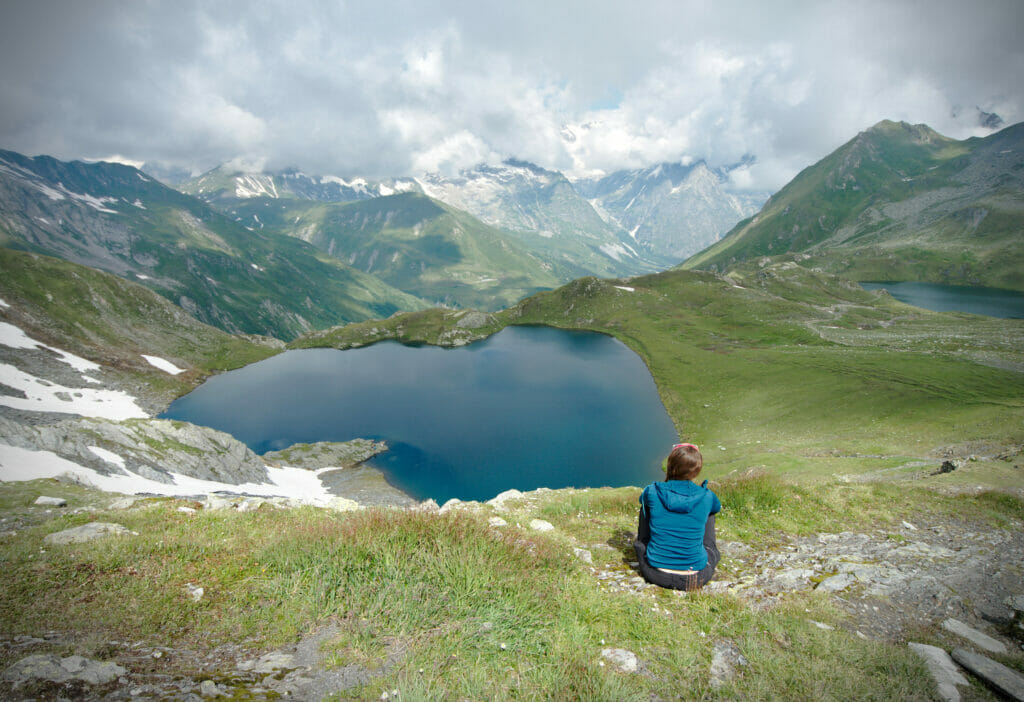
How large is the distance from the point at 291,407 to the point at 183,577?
110959 millimetres

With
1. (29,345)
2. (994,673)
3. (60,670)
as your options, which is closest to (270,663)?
(60,670)

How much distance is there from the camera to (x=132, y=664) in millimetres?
4918

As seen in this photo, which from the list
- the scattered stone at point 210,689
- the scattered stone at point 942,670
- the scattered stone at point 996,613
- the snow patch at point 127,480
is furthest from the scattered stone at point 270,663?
the snow patch at point 127,480

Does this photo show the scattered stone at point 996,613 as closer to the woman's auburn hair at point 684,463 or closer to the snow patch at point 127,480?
the woman's auburn hair at point 684,463

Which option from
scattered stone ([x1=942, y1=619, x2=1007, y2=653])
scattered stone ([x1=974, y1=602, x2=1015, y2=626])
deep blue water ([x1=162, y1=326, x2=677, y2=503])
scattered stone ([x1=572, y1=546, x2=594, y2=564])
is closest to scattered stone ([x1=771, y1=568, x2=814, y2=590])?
scattered stone ([x1=942, y1=619, x2=1007, y2=653])

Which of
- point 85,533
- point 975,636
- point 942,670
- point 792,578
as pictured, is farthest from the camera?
point 85,533

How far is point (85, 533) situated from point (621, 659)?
1204 cm

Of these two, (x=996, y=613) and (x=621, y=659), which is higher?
(x=621, y=659)

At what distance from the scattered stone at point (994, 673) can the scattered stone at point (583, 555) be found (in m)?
5.94

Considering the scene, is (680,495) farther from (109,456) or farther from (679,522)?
(109,456)

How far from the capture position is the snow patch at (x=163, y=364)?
140200mm

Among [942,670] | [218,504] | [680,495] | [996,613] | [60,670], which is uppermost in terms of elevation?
[680,495]

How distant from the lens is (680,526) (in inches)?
317

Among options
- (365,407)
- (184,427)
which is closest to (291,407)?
(365,407)
